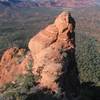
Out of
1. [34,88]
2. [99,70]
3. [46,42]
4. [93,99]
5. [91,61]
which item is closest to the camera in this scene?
[34,88]

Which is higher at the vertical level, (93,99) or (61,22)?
(61,22)

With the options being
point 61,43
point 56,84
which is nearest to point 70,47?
point 61,43

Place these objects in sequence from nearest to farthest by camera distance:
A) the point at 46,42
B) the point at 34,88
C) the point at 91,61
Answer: the point at 34,88 < the point at 46,42 < the point at 91,61

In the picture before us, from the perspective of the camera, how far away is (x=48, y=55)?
109 ft

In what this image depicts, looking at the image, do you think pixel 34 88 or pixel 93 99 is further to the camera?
pixel 93 99

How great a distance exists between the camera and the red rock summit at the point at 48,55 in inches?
1288

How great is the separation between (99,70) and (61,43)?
2452 centimetres

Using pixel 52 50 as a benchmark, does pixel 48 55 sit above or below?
below

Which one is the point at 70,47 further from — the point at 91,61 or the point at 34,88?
the point at 91,61

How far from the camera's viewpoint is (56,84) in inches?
1291

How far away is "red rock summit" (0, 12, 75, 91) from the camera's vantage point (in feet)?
107

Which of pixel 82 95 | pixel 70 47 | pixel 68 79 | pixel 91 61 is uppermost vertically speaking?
pixel 70 47

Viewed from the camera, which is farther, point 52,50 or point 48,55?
point 52,50

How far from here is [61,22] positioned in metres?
36.3
